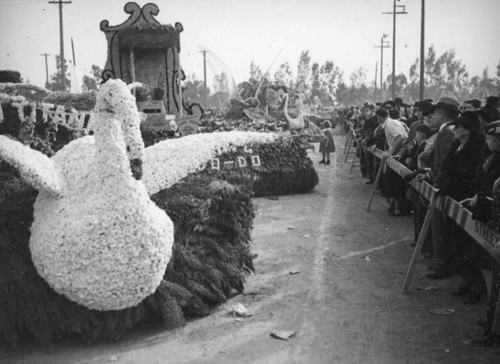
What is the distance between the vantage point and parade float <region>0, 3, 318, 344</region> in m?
4.04

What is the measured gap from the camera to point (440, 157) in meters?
5.98

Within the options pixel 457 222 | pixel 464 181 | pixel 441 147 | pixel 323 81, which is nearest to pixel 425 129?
pixel 441 147

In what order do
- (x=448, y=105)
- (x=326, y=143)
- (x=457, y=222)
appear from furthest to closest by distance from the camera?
(x=326, y=143) < (x=448, y=105) < (x=457, y=222)

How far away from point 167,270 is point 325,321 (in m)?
1.54

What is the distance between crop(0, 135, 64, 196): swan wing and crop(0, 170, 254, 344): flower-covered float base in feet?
1.21

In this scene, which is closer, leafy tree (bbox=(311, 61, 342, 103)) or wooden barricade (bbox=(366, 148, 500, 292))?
wooden barricade (bbox=(366, 148, 500, 292))

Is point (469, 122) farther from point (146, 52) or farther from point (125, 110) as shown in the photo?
point (146, 52)

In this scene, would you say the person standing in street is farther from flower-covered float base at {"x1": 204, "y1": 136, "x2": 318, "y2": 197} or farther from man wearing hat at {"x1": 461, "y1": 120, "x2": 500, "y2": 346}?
man wearing hat at {"x1": 461, "y1": 120, "x2": 500, "y2": 346}

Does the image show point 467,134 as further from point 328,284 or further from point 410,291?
point 328,284

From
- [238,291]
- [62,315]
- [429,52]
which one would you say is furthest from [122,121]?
[429,52]

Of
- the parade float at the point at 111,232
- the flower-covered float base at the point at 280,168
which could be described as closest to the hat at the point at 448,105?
the parade float at the point at 111,232

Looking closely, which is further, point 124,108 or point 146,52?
point 146,52

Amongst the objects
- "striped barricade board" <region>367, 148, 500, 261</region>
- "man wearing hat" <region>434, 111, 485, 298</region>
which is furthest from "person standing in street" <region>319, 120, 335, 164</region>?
"man wearing hat" <region>434, 111, 485, 298</region>

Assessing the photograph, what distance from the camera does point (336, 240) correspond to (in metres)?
7.70
